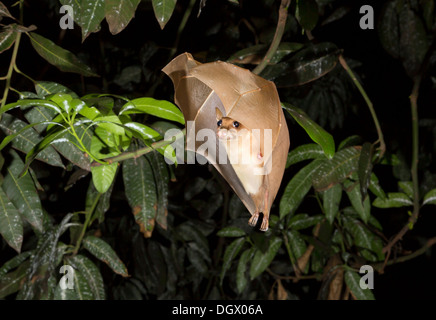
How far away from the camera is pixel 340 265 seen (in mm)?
1213

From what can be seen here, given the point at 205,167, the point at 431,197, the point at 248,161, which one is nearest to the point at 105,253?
the point at 205,167

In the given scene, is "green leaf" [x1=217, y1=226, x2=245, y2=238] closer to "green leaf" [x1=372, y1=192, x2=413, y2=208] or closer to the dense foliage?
the dense foliage

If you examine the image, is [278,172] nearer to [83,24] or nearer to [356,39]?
[83,24]

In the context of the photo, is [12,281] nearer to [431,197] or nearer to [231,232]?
[231,232]

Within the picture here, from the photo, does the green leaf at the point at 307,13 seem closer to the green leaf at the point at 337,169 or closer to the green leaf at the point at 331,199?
the green leaf at the point at 337,169

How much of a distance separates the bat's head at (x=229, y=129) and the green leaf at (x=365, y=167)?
484 millimetres

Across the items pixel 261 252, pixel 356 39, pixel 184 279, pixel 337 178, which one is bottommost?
pixel 184 279

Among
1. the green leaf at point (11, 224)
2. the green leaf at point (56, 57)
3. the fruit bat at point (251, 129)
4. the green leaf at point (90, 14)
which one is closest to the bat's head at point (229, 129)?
the fruit bat at point (251, 129)

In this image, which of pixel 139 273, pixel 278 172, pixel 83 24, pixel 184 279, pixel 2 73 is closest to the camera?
pixel 278 172

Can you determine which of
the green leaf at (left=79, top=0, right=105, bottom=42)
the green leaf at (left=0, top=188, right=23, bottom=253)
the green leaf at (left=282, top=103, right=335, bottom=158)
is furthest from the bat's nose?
the green leaf at (left=0, top=188, right=23, bottom=253)

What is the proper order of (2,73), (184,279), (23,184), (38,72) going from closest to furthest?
(23,184) → (2,73) → (38,72) → (184,279)

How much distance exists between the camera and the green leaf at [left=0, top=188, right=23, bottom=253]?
80 centimetres

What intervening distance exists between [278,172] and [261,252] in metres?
0.81

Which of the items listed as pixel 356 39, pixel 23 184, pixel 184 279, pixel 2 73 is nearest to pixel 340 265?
pixel 184 279
